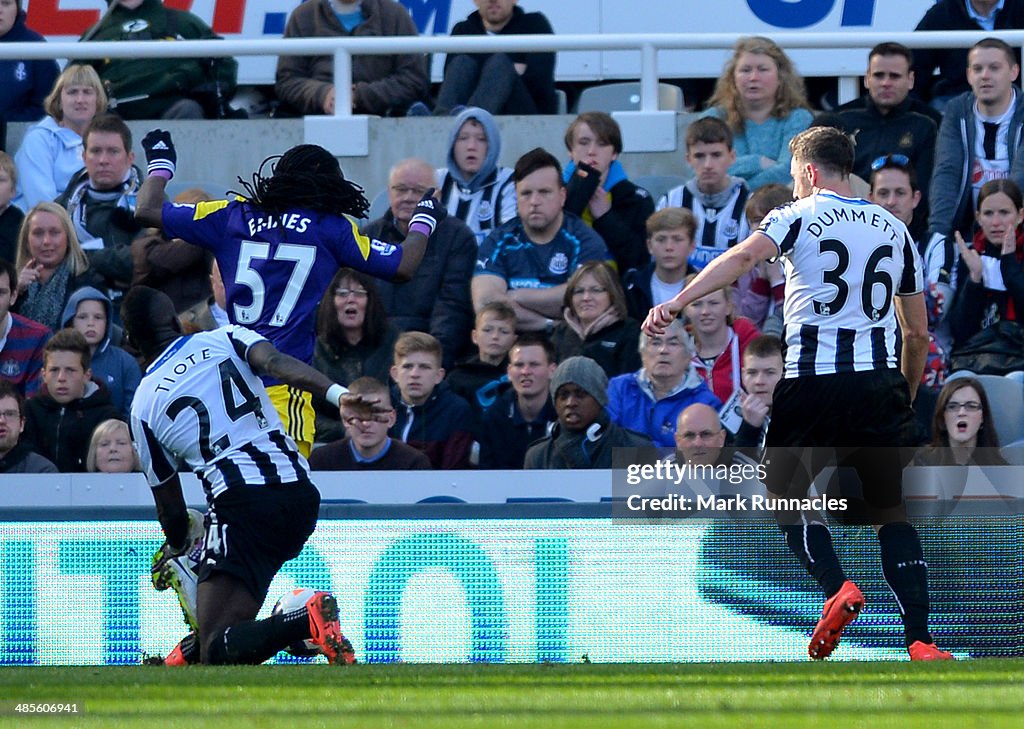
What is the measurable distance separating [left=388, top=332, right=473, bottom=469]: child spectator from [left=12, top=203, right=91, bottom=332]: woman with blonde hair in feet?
7.00

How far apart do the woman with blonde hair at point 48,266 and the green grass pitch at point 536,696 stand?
3.69 m

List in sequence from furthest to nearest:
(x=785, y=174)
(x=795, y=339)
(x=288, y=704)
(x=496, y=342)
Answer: (x=785, y=174) → (x=496, y=342) → (x=795, y=339) → (x=288, y=704)

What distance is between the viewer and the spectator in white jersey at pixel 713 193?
1021 centimetres

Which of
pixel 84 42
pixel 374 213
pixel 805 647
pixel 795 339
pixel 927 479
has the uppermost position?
pixel 84 42

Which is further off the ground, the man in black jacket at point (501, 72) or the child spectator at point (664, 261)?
the man in black jacket at point (501, 72)

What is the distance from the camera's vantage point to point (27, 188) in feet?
36.9

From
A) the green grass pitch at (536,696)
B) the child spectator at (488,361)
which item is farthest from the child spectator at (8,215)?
the green grass pitch at (536,696)

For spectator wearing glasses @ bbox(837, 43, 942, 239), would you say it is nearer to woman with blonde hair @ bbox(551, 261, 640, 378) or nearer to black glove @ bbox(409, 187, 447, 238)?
woman with blonde hair @ bbox(551, 261, 640, 378)

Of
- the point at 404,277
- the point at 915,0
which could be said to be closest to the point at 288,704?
the point at 404,277

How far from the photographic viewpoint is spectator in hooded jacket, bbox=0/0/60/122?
469 inches

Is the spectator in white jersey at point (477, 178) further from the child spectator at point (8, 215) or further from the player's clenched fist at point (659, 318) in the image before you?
the player's clenched fist at point (659, 318)

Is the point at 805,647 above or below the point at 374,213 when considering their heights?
below

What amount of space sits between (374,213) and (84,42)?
216 cm

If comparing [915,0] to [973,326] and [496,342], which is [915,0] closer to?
[973,326]
